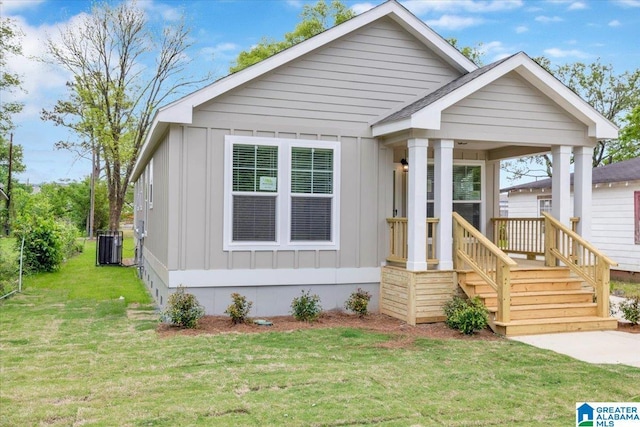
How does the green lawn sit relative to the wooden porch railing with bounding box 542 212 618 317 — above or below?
below

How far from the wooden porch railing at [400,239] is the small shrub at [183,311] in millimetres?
3285

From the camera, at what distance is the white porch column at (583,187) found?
9273 millimetres

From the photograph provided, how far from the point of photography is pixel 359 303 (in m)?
8.69

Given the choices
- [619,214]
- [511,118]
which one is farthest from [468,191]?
[619,214]

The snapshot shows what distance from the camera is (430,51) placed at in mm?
9773

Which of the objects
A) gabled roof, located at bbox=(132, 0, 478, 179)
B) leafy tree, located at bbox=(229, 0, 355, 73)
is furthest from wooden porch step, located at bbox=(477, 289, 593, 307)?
leafy tree, located at bbox=(229, 0, 355, 73)

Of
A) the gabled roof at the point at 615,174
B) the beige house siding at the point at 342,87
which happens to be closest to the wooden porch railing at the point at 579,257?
the beige house siding at the point at 342,87

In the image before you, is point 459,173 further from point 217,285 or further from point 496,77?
point 217,285

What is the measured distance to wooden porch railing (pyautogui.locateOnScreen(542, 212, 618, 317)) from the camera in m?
8.28

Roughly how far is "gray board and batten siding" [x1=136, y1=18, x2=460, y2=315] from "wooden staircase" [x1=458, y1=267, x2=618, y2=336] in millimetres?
1900

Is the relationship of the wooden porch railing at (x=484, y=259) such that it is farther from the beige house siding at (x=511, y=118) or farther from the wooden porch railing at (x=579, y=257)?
the beige house siding at (x=511, y=118)

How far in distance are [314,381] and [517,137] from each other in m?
5.67

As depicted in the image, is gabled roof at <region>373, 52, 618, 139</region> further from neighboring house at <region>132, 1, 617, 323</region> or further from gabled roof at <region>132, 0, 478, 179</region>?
gabled roof at <region>132, 0, 478, 179</region>

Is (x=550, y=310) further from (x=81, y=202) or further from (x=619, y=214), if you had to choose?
(x=81, y=202)
